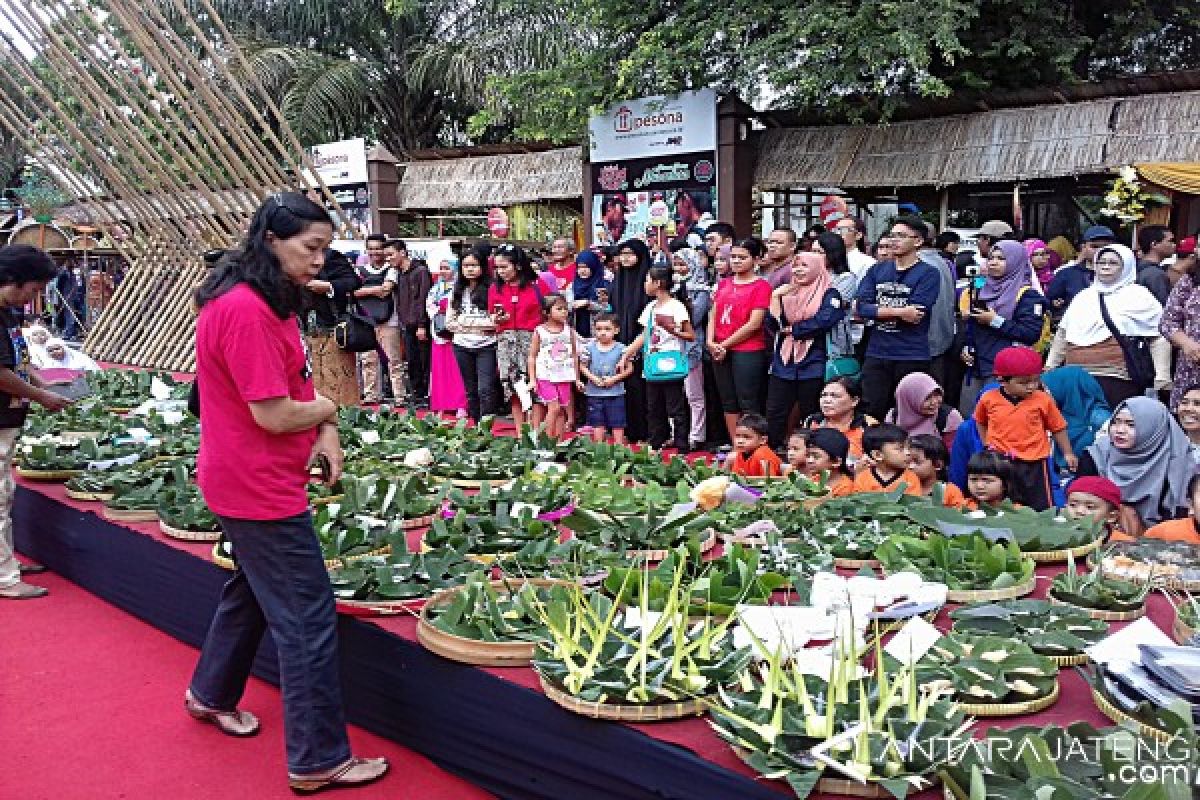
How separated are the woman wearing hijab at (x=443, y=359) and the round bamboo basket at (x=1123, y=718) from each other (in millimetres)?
5535

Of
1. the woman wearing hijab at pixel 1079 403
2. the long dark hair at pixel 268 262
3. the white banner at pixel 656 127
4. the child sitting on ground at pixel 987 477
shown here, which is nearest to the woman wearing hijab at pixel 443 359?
the white banner at pixel 656 127

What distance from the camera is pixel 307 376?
2.42 meters

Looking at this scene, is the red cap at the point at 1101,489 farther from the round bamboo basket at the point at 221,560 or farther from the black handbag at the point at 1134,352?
the round bamboo basket at the point at 221,560

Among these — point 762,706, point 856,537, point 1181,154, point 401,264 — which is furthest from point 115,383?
point 1181,154

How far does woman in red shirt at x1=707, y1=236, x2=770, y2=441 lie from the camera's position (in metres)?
5.52

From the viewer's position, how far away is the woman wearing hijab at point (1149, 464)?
340 centimetres

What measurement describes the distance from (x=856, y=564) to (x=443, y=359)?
490 centimetres

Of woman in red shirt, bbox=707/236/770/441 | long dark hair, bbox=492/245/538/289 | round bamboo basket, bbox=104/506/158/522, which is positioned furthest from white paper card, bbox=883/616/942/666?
long dark hair, bbox=492/245/538/289

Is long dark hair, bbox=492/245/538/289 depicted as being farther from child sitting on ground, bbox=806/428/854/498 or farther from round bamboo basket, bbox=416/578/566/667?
round bamboo basket, bbox=416/578/566/667

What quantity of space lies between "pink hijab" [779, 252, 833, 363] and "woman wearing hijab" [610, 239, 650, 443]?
1.14 metres

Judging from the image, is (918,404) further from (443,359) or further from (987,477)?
(443,359)

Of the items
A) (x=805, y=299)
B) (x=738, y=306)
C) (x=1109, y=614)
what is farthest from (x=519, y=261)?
(x=1109, y=614)

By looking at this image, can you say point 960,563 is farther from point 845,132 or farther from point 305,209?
point 845,132

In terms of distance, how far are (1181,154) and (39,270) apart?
6.98 m
